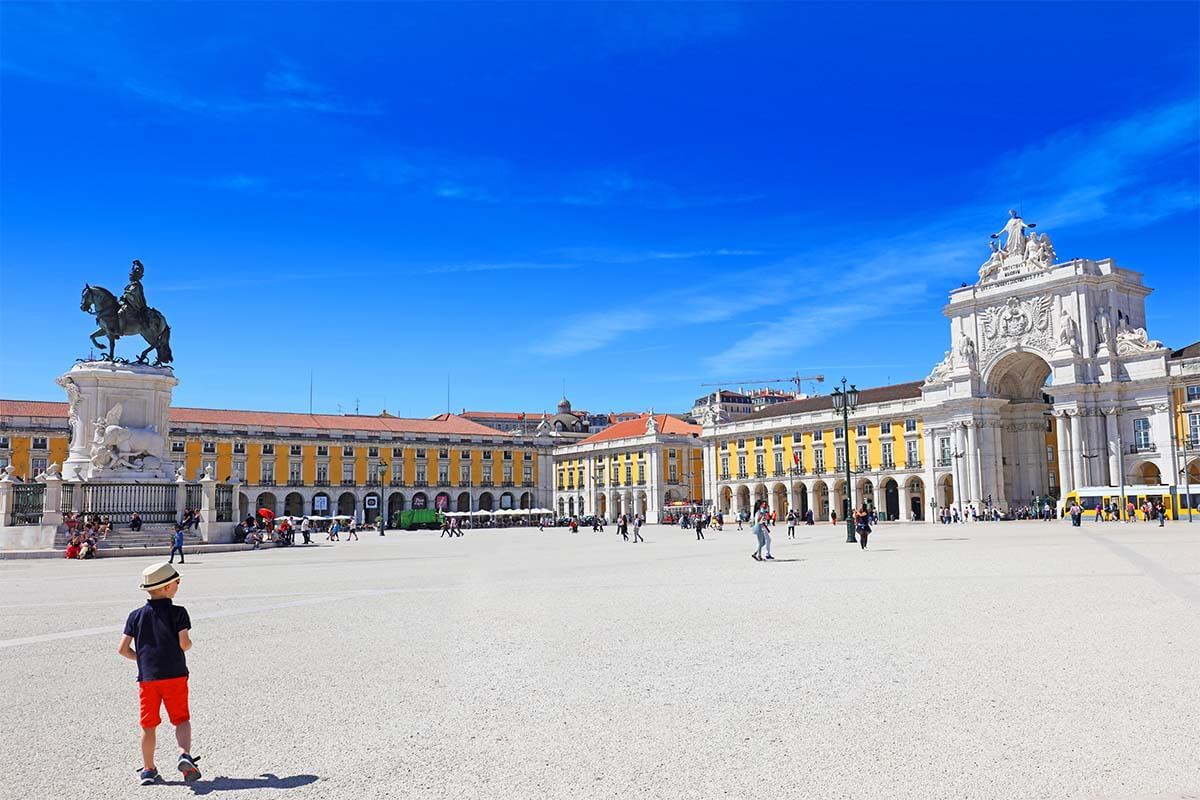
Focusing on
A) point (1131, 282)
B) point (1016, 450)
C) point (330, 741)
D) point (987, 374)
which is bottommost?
point (330, 741)

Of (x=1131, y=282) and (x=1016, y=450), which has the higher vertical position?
(x=1131, y=282)

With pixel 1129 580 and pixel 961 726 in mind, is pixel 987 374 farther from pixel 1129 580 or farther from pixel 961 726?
pixel 961 726

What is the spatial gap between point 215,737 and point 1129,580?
14.4 meters

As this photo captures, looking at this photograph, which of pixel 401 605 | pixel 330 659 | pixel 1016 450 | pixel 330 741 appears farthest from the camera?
pixel 1016 450

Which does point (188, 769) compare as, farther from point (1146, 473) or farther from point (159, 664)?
point (1146, 473)

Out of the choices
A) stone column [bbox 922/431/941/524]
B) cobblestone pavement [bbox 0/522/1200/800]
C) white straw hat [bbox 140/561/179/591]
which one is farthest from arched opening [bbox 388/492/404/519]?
white straw hat [bbox 140/561/179/591]

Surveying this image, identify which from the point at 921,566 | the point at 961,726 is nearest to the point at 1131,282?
the point at 921,566

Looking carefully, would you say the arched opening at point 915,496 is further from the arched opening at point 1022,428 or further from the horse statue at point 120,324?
the horse statue at point 120,324

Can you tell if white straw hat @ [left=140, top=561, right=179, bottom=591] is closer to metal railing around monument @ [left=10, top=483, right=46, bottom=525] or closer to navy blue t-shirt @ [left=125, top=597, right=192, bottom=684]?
navy blue t-shirt @ [left=125, top=597, right=192, bottom=684]

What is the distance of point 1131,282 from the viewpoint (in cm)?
6481

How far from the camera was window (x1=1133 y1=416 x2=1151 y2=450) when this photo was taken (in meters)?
59.1

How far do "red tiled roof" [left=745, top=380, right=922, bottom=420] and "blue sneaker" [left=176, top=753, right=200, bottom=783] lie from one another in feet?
252

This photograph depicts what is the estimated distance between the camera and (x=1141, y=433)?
195 ft

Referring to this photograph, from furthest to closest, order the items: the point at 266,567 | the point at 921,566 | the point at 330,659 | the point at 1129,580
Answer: the point at 266,567 < the point at 921,566 < the point at 1129,580 < the point at 330,659
